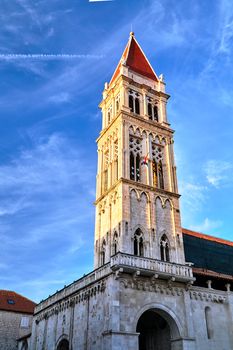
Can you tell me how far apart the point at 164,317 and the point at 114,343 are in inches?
194

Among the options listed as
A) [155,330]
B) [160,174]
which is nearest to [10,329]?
[155,330]

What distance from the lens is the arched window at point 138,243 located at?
2686 centimetres

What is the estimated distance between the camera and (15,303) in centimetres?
4344

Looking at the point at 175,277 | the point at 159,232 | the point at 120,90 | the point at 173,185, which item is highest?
the point at 120,90

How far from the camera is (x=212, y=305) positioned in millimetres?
26656

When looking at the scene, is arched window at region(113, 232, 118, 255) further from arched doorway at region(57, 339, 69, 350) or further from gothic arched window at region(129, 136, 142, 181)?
arched doorway at region(57, 339, 69, 350)

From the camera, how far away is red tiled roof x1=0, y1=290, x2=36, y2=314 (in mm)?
41969

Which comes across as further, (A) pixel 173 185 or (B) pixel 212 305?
(A) pixel 173 185

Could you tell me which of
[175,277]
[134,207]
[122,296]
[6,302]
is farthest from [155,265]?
[6,302]

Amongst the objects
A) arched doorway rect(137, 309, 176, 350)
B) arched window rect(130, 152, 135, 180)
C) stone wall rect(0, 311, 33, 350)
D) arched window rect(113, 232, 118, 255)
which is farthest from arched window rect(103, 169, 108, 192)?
stone wall rect(0, 311, 33, 350)

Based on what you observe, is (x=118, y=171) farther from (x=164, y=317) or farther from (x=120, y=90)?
(x=164, y=317)

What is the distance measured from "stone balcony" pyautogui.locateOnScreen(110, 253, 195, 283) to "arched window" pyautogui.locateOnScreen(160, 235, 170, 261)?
6.46 feet

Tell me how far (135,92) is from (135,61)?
16.5ft

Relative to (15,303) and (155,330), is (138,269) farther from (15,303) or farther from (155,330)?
(15,303)
